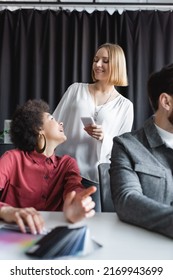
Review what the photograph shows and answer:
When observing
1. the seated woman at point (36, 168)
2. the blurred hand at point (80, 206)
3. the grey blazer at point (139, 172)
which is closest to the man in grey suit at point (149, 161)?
the grey blazer at point (139, 172)

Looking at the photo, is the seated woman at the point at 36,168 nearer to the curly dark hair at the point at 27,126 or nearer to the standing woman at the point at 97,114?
the curly dark hair at the point at 27,126

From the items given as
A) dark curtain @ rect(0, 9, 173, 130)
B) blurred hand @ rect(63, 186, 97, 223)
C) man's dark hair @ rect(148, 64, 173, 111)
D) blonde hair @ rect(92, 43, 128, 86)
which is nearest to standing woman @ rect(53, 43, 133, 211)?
A: blonde hair @ rect(92, 43, 128, 86)

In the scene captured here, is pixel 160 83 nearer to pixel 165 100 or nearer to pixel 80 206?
pixel 165 100

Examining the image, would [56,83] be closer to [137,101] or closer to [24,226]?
[137,101]

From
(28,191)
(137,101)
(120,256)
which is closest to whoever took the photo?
(120,256)

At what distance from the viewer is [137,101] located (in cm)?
314

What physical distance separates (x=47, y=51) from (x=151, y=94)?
2.18 m

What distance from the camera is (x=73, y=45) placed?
3145 millimetres

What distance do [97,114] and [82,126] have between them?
11 cm

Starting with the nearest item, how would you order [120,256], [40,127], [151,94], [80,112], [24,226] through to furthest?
[120,256] < [24,226] < [151,94] < [40,127] < [80,112]

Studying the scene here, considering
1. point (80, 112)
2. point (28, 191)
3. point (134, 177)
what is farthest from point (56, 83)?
point (134, 177)

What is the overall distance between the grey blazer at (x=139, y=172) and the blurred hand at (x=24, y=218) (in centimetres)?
26

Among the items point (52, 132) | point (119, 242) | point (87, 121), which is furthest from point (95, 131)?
point (119, 242)

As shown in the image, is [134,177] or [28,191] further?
[28,191]
